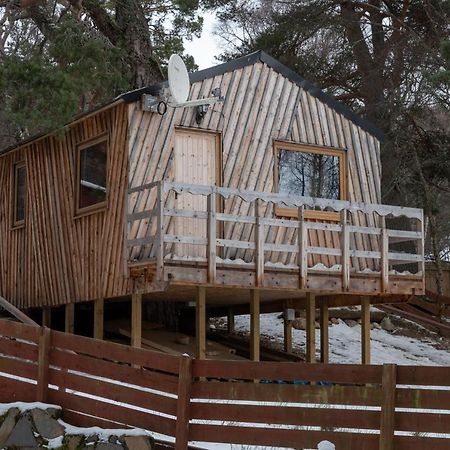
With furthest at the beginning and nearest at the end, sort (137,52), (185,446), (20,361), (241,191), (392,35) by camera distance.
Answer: (392,35) → (137,52) → (241,191) → (20,361) → (185,446)

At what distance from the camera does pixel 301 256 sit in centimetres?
1424

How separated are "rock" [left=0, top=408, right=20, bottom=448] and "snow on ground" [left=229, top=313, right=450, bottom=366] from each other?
28.8 feet

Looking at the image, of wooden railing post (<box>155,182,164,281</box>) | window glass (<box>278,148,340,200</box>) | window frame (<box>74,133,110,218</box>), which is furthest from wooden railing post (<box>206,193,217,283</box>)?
window glass (<box>278,148,340,200</box>)

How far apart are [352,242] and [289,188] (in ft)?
4.58

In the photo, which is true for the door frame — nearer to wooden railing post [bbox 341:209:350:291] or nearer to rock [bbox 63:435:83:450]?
wooden railing post [bbox 341:209:350:291]

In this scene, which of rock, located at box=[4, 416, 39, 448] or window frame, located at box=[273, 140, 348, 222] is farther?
window frame, located at box=[273, 140, 348, 222]

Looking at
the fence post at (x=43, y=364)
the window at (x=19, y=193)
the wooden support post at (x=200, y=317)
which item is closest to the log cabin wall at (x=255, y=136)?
the wooden support post at (x=200, y=317)

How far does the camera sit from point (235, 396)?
30.8ft

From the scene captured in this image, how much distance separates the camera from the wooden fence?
28.8 feet

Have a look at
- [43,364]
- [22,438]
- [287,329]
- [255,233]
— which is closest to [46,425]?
[22,438]

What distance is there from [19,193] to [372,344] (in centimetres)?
763

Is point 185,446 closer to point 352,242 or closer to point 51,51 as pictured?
point 352,242

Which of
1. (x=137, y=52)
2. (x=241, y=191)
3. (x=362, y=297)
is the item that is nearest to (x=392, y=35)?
(x=137, y=52)

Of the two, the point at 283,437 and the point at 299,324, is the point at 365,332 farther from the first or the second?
the point at 283,437
